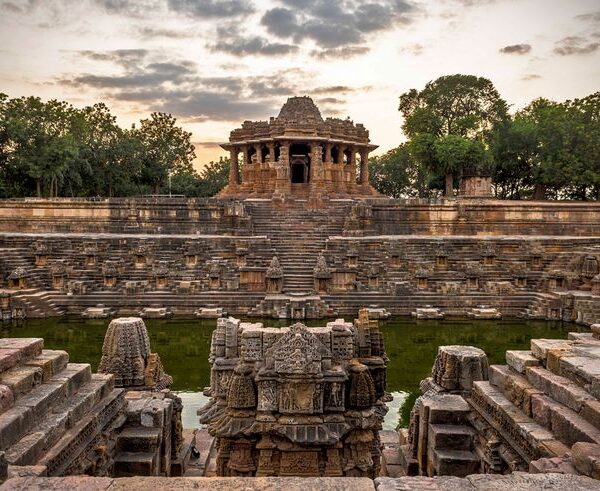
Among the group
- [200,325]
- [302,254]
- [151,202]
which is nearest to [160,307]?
[200,325]

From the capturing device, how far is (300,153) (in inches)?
1176

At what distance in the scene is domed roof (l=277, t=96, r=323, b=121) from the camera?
28.9 metres

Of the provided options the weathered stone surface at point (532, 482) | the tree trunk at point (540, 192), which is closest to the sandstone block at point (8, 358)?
the weathered stone surface at point (532, 482)

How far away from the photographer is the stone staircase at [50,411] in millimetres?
3662

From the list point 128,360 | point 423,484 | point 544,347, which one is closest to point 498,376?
point 544,347

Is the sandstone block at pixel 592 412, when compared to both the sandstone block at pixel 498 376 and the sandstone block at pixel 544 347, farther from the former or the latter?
the sandstone block at pixel 498 376

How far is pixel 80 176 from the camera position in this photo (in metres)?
36.0

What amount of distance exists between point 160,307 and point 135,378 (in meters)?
9.21

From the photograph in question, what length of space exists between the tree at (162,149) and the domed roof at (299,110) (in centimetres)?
1449

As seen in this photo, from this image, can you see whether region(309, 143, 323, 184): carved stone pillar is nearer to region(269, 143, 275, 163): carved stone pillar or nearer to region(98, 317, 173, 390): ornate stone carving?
region(269, 143, 275, 163): carved stone pillar

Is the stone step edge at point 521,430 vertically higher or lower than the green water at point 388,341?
higher

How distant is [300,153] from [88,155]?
15.3 meters

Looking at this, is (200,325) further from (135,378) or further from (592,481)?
(592,481)

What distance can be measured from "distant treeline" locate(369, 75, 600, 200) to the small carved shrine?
91.9ft
